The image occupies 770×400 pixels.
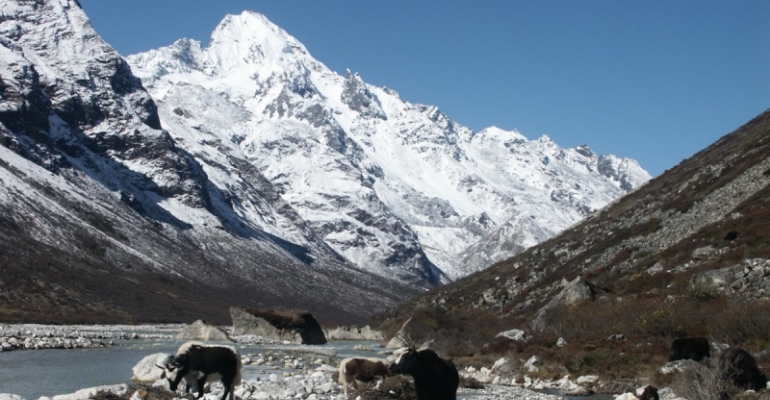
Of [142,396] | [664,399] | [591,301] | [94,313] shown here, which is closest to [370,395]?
[142,396]

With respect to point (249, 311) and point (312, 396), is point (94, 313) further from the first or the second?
point (312, 396)

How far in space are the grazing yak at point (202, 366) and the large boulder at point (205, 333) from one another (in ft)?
174

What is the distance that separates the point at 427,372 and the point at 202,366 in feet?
27.7

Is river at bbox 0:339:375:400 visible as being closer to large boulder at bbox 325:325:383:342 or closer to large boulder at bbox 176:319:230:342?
large boulder at bbox 176:319:230:342

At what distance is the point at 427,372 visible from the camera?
2431cm

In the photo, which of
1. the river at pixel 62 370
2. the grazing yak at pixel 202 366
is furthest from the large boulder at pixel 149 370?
the grazing yak at pixel 202 366

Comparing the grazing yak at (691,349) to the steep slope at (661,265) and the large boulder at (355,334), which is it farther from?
the large boulder at (355,334)

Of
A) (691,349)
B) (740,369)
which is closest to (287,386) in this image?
(740,369)

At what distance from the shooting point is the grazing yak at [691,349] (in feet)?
109

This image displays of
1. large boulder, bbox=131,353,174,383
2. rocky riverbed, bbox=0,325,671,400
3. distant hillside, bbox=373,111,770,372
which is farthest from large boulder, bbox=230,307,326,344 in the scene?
large boulder, bbox=131,353,174,383

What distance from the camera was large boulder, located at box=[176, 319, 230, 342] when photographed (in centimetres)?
7994

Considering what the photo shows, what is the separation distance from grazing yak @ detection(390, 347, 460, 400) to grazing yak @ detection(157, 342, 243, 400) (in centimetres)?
655

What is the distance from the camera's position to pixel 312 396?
30.1m

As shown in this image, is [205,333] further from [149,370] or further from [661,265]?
[661,265]
